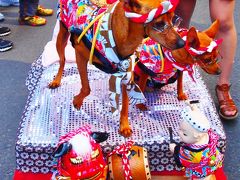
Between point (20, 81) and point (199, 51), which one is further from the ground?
point (199, 51)

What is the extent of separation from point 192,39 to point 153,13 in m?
0.35

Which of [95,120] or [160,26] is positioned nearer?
[160,26]

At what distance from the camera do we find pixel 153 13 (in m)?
1.65

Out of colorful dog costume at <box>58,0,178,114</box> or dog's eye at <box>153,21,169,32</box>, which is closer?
dog's eye at <box>153,21,169,32</box>

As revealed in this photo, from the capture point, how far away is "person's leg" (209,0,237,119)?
238 centimetres

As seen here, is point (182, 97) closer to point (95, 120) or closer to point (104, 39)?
point (95, 120)

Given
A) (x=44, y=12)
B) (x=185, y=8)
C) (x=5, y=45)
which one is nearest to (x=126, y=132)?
(x=185, y=8)

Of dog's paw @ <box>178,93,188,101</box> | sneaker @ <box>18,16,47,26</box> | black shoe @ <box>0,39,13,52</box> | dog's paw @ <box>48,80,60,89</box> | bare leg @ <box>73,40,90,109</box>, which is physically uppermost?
bare leg @ <box>73,40,90,109</box>

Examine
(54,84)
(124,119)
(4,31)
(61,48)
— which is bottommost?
(4,31)

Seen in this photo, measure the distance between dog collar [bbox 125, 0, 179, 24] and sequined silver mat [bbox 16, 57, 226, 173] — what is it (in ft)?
2.01

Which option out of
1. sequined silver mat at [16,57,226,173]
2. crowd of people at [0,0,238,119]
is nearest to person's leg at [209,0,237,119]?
crowd of people at [0,0,238,119]

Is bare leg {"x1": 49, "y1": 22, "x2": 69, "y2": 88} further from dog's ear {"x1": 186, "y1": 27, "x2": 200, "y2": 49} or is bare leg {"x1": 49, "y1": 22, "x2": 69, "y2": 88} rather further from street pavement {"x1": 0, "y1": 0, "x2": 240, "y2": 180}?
dog's ear {"x1": 186, "y1": 27, "x2": 200, "y2": 49}

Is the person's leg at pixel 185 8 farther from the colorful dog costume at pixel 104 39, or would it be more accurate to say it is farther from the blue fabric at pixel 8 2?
the blue fabric at pixel 8 2

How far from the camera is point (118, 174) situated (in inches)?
75.0
